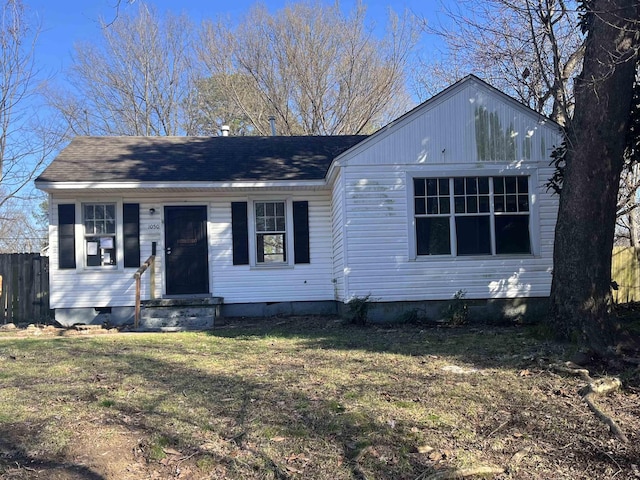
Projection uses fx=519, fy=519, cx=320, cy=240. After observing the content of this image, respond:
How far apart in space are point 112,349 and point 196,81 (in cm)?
1951

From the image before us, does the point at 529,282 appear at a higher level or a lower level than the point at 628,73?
lower

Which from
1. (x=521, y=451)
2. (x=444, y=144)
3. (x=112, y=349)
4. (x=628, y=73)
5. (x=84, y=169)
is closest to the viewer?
(x=521, y=451)

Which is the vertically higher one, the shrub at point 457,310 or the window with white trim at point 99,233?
the window with white trim at point 99,233

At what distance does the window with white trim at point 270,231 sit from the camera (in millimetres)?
11570

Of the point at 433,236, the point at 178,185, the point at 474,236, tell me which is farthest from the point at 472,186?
the point at 178,185

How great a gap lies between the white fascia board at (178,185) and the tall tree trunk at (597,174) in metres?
5.56

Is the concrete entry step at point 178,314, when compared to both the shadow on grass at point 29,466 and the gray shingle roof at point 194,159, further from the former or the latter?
the shadow on grass at point 29,466

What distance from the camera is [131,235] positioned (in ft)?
36.6

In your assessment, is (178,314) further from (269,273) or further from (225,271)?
(269,273)

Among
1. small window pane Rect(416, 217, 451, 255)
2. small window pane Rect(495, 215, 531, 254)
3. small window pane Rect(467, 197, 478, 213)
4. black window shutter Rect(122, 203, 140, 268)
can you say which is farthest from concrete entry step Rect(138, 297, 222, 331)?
small window pane Rect(495, 215, 531, 254)

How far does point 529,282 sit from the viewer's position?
990 cm

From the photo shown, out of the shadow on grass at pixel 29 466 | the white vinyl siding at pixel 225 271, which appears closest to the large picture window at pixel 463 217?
the white vinyl siding at pixel 225 271

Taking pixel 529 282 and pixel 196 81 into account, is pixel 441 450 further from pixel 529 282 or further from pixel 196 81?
pixel 196 81

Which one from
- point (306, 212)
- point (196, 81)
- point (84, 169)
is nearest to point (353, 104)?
point (196, 81)
